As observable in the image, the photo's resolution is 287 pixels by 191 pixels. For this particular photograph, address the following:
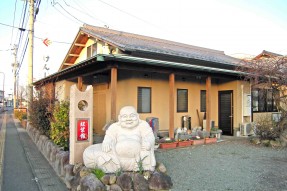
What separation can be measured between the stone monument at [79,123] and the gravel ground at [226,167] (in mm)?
2105

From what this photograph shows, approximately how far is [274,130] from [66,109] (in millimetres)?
7705

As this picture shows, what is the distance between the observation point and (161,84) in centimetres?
1173

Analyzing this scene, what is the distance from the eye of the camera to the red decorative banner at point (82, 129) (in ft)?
18.5

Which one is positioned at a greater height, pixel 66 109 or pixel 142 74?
pixel 142 74

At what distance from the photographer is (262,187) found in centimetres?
474

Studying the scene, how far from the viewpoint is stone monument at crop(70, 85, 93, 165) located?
554 centimetres

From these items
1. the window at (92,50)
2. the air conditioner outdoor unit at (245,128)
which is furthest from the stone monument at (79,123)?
the air conditioner outdoor unit at (245,128)

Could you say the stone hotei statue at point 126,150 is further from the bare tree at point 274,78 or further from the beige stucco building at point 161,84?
the bare tree at point 274,78

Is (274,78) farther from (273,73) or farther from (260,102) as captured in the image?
(260,102)

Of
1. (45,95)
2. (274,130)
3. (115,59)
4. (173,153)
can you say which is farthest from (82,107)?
(274,130)

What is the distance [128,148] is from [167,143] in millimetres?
4397

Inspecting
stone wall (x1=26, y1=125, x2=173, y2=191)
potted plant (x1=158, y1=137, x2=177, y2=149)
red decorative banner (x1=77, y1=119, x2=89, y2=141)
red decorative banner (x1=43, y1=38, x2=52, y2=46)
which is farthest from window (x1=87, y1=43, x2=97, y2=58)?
stone wall (x1=26, y1=125, x2=173, y2=191)

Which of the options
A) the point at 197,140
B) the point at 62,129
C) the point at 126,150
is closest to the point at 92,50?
the point at 62,129

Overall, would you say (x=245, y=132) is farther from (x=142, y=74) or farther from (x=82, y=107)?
(x=82, y=107)
